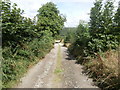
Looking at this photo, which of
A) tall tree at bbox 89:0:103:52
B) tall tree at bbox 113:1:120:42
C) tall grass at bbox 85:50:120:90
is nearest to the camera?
tall grass at bbox 85:50:120:90

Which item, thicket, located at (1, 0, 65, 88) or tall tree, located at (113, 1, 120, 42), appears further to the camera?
tall tree, located at (113, 1, 120, 42)

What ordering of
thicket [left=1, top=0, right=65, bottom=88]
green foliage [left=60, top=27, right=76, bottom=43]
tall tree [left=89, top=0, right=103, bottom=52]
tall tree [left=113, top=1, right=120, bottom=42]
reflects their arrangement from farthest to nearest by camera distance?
green foliage [left=60, top=27, right=76, bottom=43], tall tree [left=89, top=0, right=103, bottom=52], tall tree [left=113, top=1, right=120, bottom=42], thicket [left=1, top=0, right=65, bottom=88]

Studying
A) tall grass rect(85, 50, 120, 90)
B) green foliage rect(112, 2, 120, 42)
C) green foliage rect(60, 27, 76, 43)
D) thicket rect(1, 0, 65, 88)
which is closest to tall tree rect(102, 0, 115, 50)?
green foliage rect(112, 2, 120, 42)

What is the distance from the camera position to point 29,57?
21.2 feet

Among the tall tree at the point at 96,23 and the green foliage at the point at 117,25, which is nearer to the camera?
the green foliage at the point at 117,25

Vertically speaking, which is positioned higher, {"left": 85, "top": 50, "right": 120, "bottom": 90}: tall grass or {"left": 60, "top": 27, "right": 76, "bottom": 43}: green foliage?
{"left": 60, "top": 27, "right": 76, "bottom": 43}: green foliage

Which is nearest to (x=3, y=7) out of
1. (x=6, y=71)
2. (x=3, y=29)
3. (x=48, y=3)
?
(x=3, y=29)

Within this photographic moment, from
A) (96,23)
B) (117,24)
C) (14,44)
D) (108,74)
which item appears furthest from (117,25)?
(14,44)

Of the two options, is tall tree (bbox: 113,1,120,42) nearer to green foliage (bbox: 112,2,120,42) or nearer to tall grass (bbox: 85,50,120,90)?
green foliage (bbox: 112,2,120,42)

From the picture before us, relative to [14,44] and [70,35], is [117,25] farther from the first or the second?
[70,35]

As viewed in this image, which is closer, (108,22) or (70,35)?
(108,22)

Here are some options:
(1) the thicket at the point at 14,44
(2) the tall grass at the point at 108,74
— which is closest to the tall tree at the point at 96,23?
(2) the tall grass at the point at 108,74

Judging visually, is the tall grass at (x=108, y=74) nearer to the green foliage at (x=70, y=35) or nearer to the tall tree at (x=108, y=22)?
the tall tree at (x=108, y=22)

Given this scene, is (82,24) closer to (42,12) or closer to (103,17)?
(103,17)
